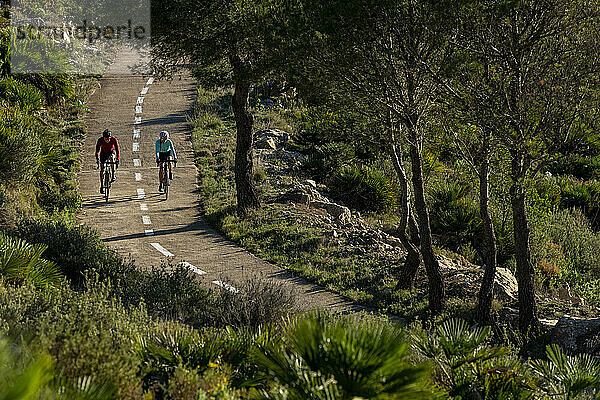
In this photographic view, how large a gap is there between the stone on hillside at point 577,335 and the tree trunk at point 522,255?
0.39 metres

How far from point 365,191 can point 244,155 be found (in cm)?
469

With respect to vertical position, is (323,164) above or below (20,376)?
above

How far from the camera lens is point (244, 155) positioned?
15.7 m

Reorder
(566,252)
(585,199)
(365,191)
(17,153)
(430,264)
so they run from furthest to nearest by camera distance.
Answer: (585,199), (365,191), (566,252), (17,153), (430,264)

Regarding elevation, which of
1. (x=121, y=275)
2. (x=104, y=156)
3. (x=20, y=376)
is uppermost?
(x=104, y=156)

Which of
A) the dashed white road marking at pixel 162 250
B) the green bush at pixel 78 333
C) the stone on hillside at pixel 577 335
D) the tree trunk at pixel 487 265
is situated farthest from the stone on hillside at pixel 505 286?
the green bush at pixel 78 333

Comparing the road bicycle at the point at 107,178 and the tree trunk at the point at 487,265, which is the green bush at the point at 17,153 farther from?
the tree trunk at the point at 487,265

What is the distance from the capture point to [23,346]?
4.52 m

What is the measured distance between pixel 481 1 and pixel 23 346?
295 inches

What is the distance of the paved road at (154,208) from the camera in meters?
12.6

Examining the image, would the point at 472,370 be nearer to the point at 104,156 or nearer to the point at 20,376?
the point at 20,376

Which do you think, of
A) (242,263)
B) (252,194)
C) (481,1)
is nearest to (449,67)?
(481,1)

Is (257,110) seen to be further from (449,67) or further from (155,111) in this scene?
(449,67)

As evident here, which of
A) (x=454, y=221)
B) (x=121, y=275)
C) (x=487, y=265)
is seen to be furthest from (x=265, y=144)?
(x=487, y=265)
